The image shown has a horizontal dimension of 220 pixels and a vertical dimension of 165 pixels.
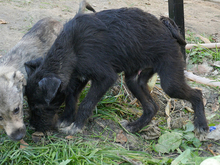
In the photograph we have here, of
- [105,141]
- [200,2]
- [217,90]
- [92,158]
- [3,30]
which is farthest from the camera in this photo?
[200,2]

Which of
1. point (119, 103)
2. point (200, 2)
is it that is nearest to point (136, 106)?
point (119, 103)

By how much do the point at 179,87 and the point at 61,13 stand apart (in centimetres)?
511

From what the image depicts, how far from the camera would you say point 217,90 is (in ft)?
19.1

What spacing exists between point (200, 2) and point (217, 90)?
7.21m

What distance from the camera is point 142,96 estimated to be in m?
4.88

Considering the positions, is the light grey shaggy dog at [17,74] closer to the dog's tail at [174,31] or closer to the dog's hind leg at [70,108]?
the dog's hind leg at [70,108]

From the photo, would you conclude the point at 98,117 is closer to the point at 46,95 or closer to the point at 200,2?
the point at 46,95

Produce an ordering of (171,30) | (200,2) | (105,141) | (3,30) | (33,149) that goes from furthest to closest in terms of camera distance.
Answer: (200,2)
(3,30)
(171,30)
(105,141)
(33,149)

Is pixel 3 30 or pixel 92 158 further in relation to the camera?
pixel 3 30

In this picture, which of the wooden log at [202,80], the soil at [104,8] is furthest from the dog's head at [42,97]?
the wooden log at [202,80]

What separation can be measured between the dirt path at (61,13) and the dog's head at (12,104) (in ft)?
7.52

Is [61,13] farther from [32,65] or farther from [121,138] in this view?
[121,138]

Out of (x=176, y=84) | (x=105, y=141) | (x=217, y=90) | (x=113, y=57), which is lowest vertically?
(x=217, y=90)

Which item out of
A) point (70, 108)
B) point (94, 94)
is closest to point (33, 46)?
point (70, 108)
